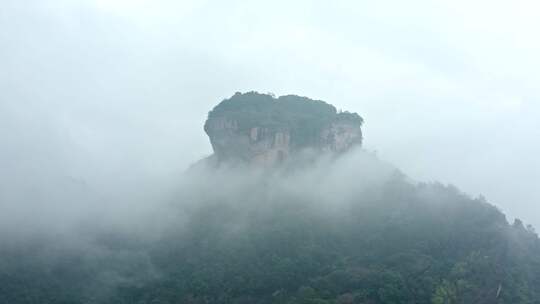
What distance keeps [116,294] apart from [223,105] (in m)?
39.8

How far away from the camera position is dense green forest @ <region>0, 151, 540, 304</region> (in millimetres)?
68125

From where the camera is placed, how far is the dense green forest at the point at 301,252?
68125 millimetres

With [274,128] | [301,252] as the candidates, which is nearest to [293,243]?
[301,252]

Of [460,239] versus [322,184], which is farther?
[322,184]

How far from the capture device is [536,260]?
73.8 m

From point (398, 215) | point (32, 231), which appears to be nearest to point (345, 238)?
point (398, 215)

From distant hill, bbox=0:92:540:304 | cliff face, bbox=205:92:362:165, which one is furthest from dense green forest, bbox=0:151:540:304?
cliff face, bbox=205:92:362:165

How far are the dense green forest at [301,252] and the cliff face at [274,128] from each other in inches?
151

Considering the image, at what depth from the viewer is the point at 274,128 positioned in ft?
320

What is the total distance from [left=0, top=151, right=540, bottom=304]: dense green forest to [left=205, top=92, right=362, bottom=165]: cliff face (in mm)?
3848

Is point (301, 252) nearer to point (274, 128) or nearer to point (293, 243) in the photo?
point (293, 243)

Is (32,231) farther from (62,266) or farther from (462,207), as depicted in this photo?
(462,207)

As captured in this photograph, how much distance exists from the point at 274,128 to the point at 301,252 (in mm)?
24405

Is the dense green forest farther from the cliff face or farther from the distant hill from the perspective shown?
the cliff face
